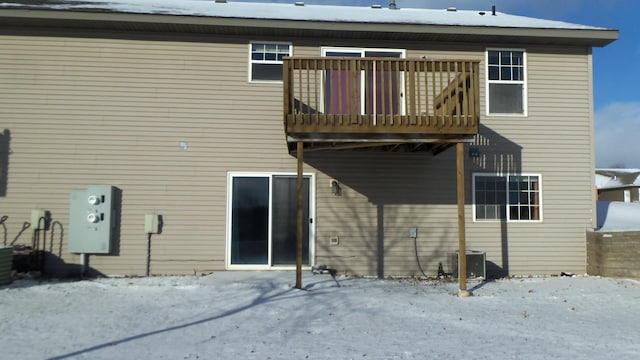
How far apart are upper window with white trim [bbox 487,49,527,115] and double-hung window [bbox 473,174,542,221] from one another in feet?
4.50

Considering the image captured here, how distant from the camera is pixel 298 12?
10562mm

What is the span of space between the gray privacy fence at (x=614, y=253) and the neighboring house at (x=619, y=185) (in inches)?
1296

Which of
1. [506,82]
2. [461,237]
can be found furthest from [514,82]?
[461,237]

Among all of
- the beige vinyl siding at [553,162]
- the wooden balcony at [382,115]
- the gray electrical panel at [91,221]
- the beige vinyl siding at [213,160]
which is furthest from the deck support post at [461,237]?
the gray electrical panel at [91,221]

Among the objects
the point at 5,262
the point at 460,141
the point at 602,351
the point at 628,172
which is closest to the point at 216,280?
the point at 5,262

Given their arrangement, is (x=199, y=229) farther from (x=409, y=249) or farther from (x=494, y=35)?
(x=494, y=35)

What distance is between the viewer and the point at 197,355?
15.9 ft

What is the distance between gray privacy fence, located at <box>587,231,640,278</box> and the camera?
8984mm

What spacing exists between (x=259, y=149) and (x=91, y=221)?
3.38 meters

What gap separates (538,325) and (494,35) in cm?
597

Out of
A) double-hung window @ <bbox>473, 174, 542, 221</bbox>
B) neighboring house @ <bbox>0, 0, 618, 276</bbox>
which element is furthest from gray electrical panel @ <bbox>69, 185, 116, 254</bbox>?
double-hung window @ <bbox>473, 174, 542, 221</bbox>

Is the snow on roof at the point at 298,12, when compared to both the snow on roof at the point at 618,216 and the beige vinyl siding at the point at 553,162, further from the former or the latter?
the snow on roof at the point at 618,216

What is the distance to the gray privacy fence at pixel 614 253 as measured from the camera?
8984 millimetres

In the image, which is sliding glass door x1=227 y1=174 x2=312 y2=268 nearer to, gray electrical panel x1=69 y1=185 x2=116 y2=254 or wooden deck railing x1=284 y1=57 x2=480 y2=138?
wooden deck railing x1=284 y1=57 x2=480 y2=138
